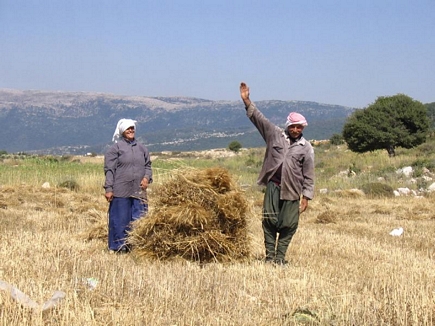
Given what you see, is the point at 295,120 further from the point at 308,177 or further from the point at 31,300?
the point at 31,300

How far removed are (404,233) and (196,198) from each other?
5.56 m

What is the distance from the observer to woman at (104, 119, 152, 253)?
30.1ft

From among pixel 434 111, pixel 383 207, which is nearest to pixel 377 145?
pixel 383 207

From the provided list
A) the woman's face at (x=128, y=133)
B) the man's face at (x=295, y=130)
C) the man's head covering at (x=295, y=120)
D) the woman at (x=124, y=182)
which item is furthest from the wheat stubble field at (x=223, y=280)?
the man's head covering at (x=295, y=120)

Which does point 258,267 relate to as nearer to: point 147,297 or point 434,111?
point 147,297

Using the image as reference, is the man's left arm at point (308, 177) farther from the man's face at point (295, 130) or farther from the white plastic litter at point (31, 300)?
Answer: the white plastic litter at point (31, 300)

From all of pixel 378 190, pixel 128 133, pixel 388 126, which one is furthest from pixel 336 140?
pixel 128 133

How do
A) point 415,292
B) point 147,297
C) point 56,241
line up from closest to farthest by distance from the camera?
point 147,297, point 415,292, point 56,241

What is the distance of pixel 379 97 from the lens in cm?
4616

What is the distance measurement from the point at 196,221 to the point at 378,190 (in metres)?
13.2

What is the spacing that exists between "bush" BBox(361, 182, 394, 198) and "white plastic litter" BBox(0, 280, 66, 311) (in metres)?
15.9

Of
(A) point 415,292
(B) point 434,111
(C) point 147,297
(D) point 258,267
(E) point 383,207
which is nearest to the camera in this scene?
(C) point 147,297

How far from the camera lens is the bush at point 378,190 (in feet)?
65.6

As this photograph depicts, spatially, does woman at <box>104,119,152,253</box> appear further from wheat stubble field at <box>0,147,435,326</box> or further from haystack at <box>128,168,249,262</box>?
haystack at <box>128,168,249,262</box>
